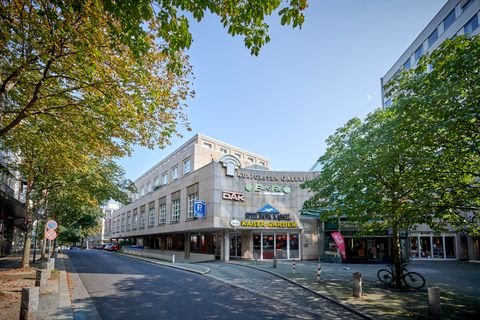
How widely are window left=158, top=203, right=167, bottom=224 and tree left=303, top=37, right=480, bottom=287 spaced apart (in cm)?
2880

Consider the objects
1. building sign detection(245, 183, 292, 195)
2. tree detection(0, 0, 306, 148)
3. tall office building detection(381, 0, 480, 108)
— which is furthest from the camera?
tall office building detection(381, 0, 480, 108)

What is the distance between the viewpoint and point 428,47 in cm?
3922

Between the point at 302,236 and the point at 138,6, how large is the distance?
28.3m

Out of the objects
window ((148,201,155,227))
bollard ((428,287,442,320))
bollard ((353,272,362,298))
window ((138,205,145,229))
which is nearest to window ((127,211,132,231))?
window ((138,205,145,229))

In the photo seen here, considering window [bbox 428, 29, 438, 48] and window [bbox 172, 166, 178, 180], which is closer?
window [bbox 428, 29, 438, 48]

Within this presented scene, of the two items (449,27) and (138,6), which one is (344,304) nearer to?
(138,6)

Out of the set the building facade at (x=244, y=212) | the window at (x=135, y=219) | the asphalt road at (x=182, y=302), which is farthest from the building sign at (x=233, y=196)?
the window at (x=135, y=219)

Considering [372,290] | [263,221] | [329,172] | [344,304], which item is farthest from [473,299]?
[263,221]

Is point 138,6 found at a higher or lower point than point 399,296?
higher

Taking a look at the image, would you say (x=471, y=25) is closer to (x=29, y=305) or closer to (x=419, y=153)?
(x=419, y=153)

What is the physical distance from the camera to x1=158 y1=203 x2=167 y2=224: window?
41.4m

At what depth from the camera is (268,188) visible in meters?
31.3

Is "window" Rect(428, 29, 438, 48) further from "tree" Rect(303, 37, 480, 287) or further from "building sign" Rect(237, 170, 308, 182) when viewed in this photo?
"tree" Rect(303, 37, 480, 287)

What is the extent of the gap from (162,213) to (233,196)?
17.2m
